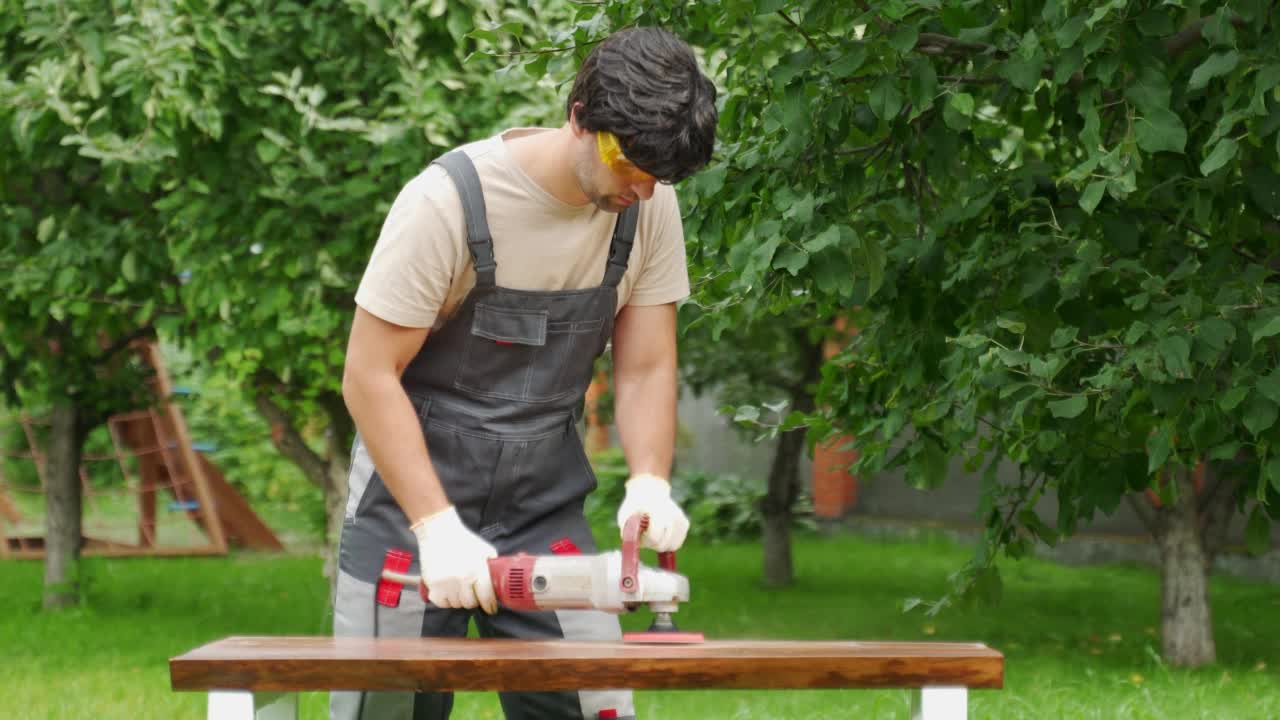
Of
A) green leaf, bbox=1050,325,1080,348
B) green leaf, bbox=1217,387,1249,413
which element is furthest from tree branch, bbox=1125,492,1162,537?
green leaf, bbox=1217,387,1249,413

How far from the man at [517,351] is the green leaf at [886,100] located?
0.75 meters

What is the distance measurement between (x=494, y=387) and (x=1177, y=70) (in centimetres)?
206

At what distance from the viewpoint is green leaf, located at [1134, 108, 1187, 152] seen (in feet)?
11.6

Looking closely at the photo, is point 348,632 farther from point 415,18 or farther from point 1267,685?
point 1267,685

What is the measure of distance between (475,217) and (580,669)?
90 cm

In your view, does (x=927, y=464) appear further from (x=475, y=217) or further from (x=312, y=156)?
(x=312, y=156)

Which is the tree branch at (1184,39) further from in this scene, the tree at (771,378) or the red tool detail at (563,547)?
the tree at (771,378)

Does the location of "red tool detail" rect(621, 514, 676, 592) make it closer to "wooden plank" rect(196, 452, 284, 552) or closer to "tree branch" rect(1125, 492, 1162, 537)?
"tree branch" rect(1125, 492, 1162, 537)

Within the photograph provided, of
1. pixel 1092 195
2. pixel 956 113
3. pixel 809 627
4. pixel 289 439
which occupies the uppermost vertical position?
pixel 956 113

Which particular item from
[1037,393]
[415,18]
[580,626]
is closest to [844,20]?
[1037,393]

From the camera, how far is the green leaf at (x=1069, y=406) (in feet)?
12.2

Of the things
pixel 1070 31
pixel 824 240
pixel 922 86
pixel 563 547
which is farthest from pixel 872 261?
pixel 563 547

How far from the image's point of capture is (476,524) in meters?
3.11

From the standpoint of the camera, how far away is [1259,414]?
3580 millimetres
